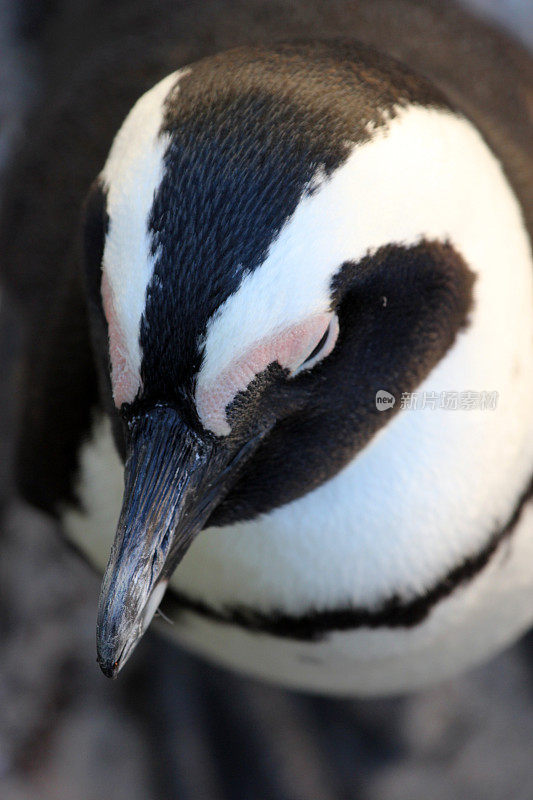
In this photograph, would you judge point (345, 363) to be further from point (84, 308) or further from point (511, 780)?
point (511, 780)

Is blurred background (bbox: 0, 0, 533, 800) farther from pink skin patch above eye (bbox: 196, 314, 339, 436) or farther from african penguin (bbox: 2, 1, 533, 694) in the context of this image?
pink skin patch above eye (bbox: 196, 314, 339, 436)

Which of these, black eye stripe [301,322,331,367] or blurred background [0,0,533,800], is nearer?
black eye stripe [301,322,331,367]

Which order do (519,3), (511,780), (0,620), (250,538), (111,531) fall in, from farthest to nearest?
(519,3) → (0,620) → (511,780) → (111,531) → (250,538)

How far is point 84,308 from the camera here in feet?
3.28

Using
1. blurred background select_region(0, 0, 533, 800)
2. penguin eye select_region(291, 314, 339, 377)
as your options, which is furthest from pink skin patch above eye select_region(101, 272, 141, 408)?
blurred background select_region(0, 0, 533, 800)

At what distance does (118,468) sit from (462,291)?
1.11ft

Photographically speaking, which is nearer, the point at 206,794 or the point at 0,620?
the point at 206,794

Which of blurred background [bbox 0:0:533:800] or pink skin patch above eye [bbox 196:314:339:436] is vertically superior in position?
pink skin patch above eye [bbox 196:314:339:436]

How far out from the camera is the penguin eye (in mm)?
690

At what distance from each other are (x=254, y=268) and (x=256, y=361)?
0.20 feet

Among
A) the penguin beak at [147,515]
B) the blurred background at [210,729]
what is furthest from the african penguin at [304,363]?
the blurred background at [210,729]

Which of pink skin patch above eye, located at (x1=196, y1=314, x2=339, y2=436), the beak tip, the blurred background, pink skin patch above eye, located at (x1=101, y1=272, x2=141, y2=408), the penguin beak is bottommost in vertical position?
the blurred background

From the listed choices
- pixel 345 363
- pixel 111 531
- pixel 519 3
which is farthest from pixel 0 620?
pixel 519 3

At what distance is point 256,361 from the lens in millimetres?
665
